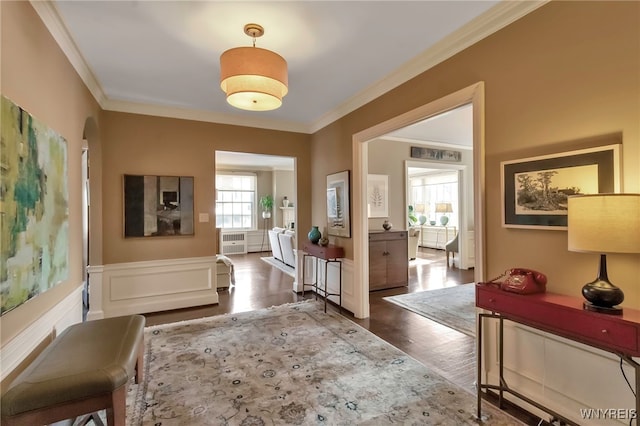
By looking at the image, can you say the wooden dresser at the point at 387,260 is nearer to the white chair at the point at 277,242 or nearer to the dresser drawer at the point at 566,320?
the white chair at the point at 277,242

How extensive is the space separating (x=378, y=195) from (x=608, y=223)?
14.5ft

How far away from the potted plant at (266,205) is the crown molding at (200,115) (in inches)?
205

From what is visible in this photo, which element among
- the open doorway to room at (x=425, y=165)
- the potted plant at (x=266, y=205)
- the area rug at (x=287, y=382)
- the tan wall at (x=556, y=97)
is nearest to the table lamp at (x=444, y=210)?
the open doorway to room at (x=425, y=165)

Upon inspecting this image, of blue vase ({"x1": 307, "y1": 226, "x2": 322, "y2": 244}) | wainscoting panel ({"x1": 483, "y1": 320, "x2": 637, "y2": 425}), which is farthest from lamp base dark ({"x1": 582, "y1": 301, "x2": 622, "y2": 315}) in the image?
blue vase ({"x1": 307, "y1": 226, "x2": 322, "y2": 244})

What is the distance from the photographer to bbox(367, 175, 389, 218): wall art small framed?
568cm

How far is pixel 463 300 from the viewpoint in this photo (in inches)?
175

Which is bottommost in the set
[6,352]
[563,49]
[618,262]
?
[6,352]

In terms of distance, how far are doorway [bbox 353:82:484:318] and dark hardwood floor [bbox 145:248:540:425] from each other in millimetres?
514

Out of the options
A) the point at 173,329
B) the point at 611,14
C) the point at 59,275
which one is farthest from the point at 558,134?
the point at 173,329

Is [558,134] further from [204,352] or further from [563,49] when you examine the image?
[204,352]

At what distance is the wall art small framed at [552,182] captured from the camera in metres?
1.63

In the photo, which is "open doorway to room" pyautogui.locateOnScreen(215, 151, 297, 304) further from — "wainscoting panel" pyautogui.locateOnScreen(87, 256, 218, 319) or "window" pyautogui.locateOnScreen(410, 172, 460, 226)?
"window" pyautogui.locateOnScreen(410, 172, 460, 226)

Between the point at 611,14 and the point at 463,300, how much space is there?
378cm

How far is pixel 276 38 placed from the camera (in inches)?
97.2
